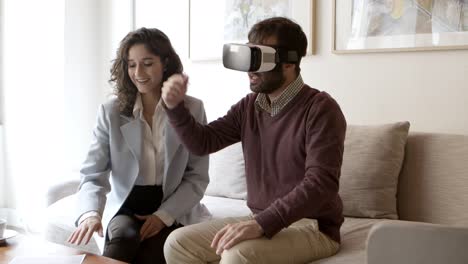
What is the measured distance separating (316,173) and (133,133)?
735 millimetres

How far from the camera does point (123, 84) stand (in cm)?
207

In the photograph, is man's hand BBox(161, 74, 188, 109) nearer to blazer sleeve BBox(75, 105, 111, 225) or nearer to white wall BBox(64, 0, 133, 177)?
blazer sleeve BBox(75, 105, 111, 225)

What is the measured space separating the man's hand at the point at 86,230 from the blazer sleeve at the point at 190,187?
9.1 inches

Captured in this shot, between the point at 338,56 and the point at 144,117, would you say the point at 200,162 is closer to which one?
the point at 144,117

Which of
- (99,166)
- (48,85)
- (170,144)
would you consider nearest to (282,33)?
(170,144)

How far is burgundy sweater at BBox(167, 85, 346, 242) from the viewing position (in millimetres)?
1566

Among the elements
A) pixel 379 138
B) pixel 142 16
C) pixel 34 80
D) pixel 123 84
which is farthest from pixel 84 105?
pixel 379 138

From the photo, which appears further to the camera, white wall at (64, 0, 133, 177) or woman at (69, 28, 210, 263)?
white wall at (64, 0, 133, 177)

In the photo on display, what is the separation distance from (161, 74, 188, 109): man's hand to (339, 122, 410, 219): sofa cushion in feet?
2.70

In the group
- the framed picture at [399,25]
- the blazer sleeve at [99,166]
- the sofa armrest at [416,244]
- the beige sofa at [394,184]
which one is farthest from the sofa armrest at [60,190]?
the sofa armrest at [416,244]

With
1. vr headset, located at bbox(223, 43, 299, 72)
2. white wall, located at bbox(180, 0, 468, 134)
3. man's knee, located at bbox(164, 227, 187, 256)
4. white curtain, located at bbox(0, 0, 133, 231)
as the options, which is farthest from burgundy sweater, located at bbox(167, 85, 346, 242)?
white curtain, located at bbox(0, 0, 133, 231)

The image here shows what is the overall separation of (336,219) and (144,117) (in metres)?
0.79

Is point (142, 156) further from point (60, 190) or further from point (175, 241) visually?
point (60, 190)

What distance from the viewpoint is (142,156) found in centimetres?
202
